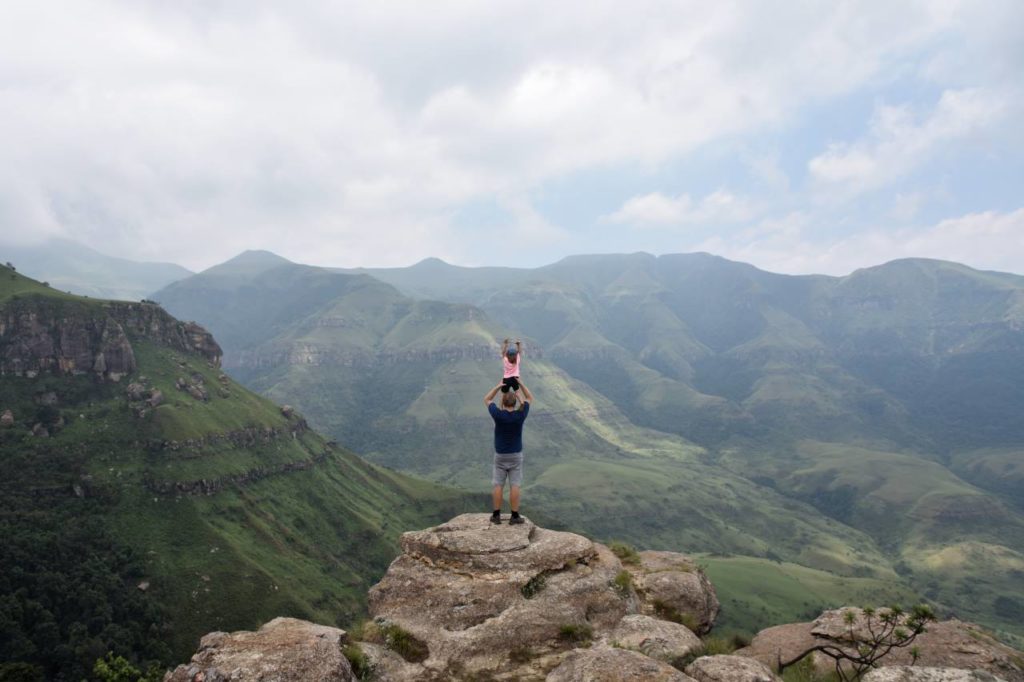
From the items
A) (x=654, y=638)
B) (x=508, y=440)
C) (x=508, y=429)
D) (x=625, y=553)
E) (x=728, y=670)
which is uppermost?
(x=508, y=429)

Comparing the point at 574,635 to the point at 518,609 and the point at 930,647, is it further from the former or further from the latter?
the point at 930,647

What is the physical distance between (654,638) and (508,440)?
8.54 meters

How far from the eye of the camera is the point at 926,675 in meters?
12.2

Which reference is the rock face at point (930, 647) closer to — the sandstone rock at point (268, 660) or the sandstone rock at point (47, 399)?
the sandstone rock at point (268, 660)

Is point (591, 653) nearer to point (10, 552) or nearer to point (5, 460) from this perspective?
point (10, 552)

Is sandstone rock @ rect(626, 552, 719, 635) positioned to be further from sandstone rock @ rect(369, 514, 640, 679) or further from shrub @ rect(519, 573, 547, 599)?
shrub @ rect(519, 573, 547, 599)

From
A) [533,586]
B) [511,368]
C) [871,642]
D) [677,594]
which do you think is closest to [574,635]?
[533,586]

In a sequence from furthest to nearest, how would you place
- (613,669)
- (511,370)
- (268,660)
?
1. (511,370)
2. (268,660)
3. (613,669)

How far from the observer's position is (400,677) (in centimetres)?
1477

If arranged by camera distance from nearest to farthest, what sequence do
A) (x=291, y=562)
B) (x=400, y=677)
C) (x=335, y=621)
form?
1. (x=400, y=677)
2. (x=335, y=621)
3. (x=291, y=562)

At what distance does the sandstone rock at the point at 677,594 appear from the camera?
818 inches

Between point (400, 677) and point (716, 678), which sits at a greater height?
point (716, 678)

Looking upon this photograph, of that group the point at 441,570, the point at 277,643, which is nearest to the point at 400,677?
the point at 277,643

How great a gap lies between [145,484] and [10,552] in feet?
140
